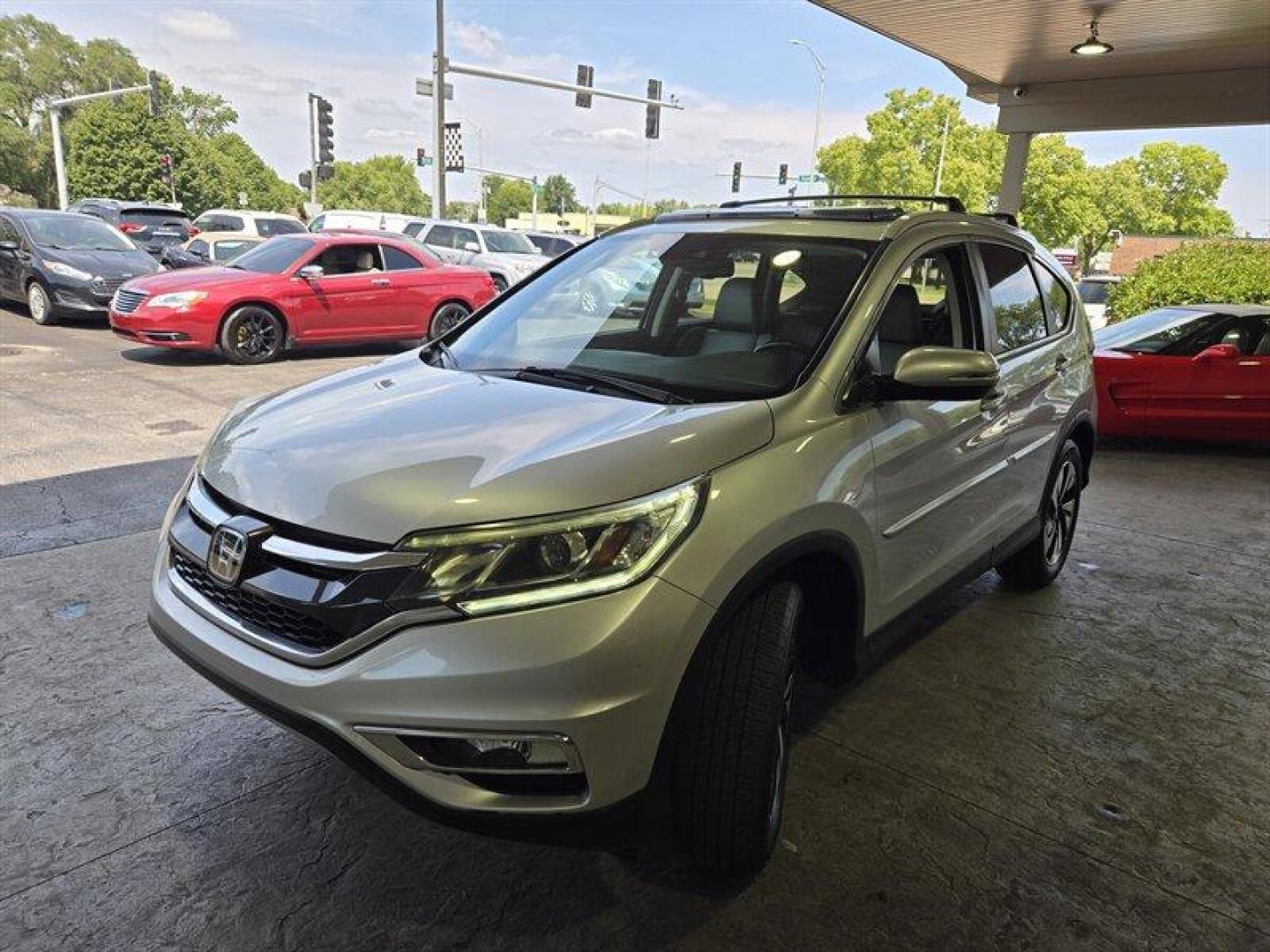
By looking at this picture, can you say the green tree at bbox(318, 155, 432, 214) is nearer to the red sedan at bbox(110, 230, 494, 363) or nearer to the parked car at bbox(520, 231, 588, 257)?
the parked car at bbox(520, 231, 588, 257)

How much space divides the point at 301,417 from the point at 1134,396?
25.3ft

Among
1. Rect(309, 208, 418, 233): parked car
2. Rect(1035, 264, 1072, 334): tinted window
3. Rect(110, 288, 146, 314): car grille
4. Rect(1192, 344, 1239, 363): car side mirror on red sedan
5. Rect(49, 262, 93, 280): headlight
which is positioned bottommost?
Rect(110, 288, 146, 314): car grille

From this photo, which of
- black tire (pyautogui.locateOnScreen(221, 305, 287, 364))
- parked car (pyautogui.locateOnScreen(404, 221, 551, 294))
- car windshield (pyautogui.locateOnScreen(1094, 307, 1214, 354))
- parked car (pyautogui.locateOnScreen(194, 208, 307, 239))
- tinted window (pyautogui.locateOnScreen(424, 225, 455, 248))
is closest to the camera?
car windshield (pyautogui.locateOnScreen(1094, 307, 1214, 354))

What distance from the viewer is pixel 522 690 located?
175cm

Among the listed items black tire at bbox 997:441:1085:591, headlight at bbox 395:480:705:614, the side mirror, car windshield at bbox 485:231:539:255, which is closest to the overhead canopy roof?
black tire at bbox 997:441:1085:591

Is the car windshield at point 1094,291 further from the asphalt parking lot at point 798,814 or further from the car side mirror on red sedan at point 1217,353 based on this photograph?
the asphalt parking lot at point 798,814

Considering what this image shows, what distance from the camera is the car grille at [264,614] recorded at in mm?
1922

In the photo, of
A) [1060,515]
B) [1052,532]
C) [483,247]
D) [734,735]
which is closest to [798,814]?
[734,735]

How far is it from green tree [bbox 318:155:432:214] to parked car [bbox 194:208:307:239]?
272ft

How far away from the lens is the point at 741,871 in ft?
7.32

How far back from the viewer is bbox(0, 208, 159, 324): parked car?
1163 cm

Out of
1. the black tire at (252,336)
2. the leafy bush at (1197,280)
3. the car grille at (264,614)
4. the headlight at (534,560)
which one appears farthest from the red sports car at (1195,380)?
the black tire at (252,336)

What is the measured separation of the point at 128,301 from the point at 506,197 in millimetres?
121380

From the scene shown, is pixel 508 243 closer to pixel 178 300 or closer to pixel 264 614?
pixel 178 300
